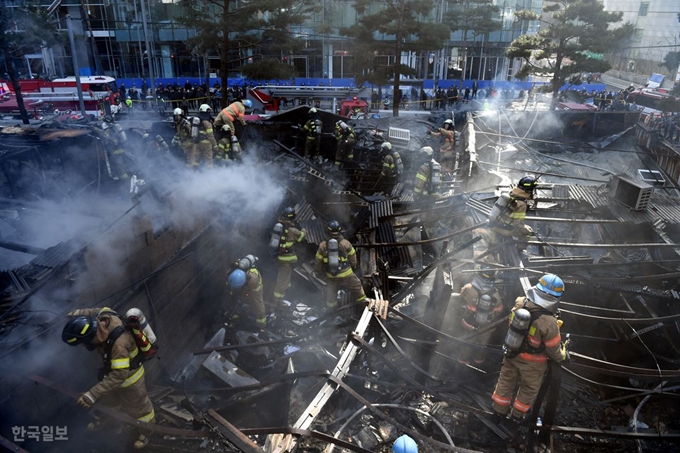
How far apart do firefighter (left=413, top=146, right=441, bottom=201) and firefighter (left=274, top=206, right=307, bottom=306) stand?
3748mm

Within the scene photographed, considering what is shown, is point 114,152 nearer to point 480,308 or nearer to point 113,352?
point 113,352

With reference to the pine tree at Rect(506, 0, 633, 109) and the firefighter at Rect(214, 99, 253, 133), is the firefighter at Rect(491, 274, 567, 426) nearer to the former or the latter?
the firefighter at Rect(214, 99, 253, 133)

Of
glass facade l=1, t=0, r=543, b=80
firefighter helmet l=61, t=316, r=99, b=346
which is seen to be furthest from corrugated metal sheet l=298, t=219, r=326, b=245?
glass facade l=1, t=0, r=543, b=80

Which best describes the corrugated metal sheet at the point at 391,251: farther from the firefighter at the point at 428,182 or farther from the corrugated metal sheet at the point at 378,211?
the firefighter at the point at 428,182

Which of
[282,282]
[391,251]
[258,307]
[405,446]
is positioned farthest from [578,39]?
[405,446]

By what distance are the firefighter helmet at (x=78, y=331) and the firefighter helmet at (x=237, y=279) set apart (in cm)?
268

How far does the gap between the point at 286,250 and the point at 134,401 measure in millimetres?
3767

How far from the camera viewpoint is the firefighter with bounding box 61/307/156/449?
13.8 ft

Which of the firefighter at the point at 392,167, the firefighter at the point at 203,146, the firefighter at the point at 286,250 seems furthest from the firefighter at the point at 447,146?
the firefighter at the point at 286,250

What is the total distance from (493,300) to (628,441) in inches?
90.3

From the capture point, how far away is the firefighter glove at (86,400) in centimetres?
434

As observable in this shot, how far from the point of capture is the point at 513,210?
769 cm

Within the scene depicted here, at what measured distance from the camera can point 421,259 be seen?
32.0 feet

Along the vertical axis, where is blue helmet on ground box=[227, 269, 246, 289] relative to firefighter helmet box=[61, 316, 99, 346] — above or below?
below
